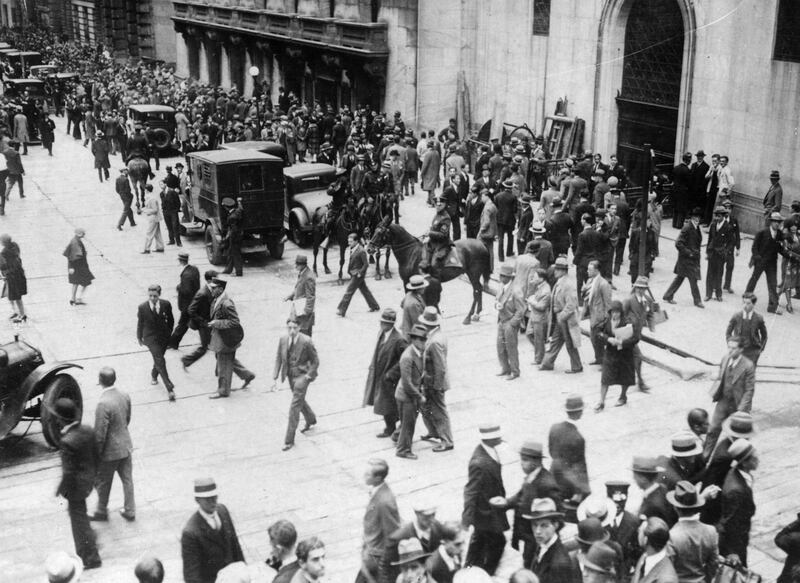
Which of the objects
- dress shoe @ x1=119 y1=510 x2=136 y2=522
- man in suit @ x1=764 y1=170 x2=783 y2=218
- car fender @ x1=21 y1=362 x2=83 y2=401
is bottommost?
dress shoe @ x1=119 y1=510 x2=136 y2=522

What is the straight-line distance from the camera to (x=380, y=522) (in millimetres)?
7254

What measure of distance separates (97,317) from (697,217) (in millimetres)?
10399

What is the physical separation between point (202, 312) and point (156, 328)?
0.96m

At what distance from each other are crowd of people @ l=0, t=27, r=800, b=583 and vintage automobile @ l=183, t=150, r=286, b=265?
0.85 m

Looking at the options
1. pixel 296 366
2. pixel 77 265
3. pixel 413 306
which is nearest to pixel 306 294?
pixel 413 306

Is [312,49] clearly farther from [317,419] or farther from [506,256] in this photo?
[317,419]

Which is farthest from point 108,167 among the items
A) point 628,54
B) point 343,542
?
point 343,542

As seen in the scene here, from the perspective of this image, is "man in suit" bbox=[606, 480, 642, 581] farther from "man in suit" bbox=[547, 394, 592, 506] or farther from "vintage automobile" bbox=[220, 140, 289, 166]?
"vintage automobile" bbox=[220, 140, 289, 166]

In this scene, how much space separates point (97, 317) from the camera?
1684 cm

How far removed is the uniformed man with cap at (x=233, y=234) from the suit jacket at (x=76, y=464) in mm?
10416

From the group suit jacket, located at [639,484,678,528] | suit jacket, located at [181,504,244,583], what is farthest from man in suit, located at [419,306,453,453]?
suit jacket, located at [181,504,244,583]

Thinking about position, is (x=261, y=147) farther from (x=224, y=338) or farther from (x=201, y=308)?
(x=224, y=338)

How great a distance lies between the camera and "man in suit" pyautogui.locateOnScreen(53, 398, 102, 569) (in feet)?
27.8

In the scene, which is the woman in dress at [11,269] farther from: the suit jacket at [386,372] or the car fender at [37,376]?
the suit jacket at [386,372]
